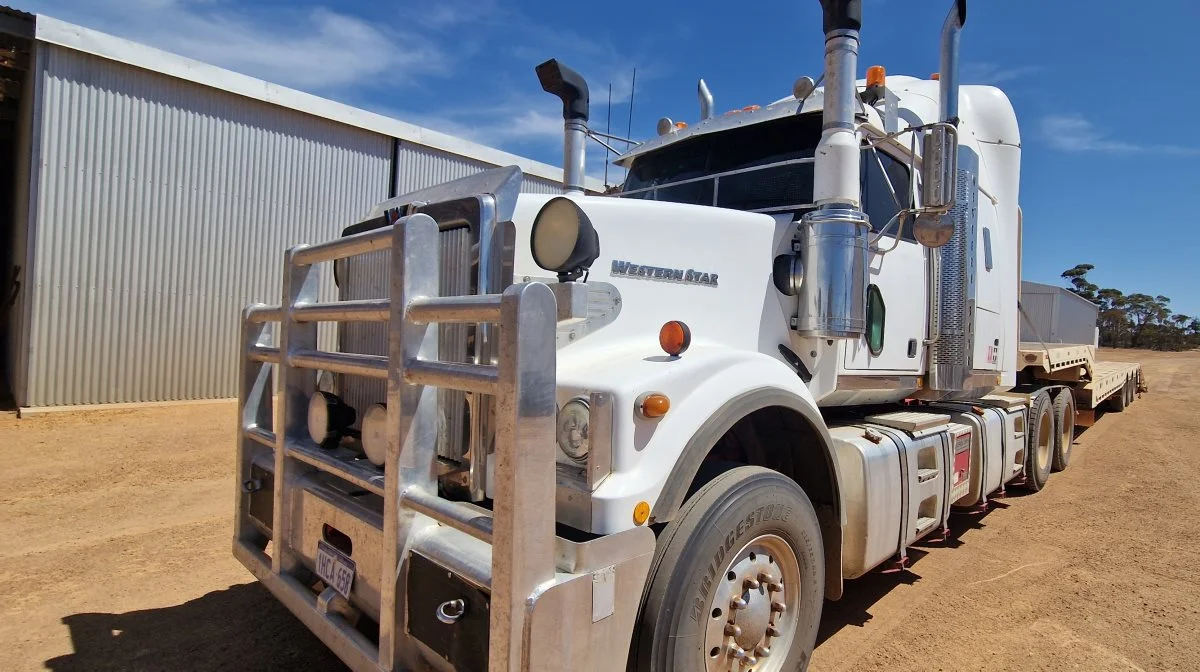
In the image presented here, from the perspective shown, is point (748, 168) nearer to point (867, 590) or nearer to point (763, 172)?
point (763, 172)

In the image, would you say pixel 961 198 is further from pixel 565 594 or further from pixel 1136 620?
pixel 565 594

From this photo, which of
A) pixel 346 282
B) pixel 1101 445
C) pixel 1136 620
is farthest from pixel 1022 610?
pixel 1101 445

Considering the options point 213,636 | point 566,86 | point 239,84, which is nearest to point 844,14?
point 566,86

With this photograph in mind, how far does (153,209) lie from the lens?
9.64 meters

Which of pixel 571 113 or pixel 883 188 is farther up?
pixel 571 113

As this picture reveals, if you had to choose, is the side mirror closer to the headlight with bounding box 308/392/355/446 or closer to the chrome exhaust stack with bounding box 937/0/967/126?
the chrome exhaust stack with bounding box 937/0/967/126

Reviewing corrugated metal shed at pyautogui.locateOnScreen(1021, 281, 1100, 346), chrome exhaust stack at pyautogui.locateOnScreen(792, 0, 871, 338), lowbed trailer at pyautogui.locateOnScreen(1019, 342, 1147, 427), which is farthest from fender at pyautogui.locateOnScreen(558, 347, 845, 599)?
corrugated metal shed at pyautogui.locateOnScreen(1021, 281, 1100, 346)

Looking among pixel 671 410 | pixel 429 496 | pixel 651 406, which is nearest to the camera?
pixel 429 496

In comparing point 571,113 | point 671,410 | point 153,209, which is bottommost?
point 671,410

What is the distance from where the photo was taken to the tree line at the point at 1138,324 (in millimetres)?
52750

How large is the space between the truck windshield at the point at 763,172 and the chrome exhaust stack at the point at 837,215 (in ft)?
0.80

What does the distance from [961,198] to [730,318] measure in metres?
2.58

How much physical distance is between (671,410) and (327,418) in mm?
1304

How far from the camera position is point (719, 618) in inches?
92.1
